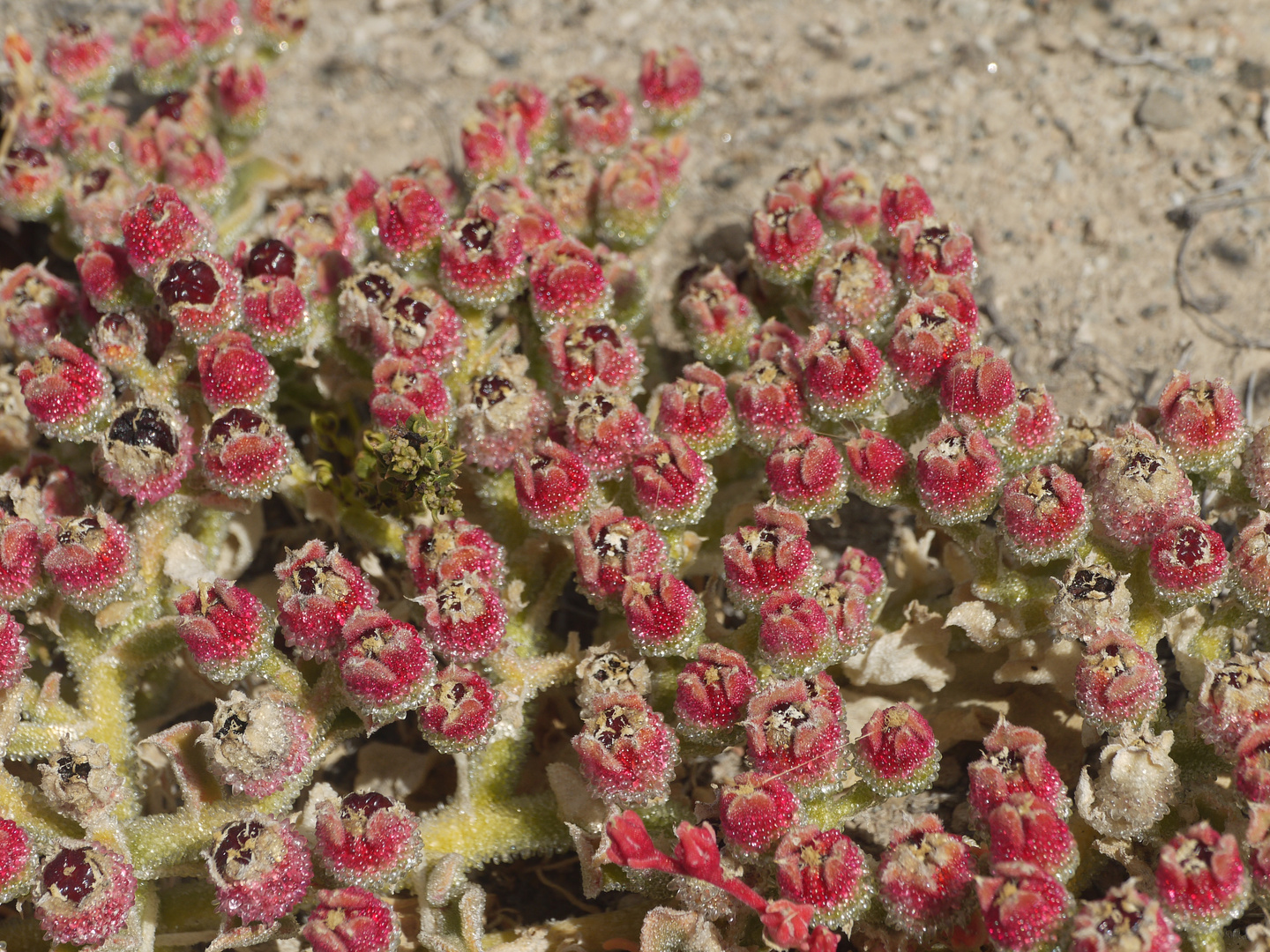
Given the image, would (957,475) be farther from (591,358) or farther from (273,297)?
(273,297)

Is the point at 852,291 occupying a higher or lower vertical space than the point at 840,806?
higher

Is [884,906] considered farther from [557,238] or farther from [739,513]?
[557,238]

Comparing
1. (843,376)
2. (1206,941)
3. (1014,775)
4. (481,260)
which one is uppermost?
(481,260)

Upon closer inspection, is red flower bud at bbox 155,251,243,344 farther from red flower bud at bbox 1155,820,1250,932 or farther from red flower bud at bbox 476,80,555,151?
red flower bud at bbox 1155,820,1250,932

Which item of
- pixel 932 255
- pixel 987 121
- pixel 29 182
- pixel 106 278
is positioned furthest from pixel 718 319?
pixel 29 182

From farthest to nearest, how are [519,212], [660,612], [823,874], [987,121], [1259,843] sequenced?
[987,121]
[519,212]
[660,612]
[823,874]
[1259,843]

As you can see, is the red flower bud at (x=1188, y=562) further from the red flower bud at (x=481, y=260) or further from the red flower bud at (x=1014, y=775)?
the red flower bud at (x=481, y=260)

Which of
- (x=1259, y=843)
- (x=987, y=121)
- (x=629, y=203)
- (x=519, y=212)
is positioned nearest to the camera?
(x=1259, y=843)
